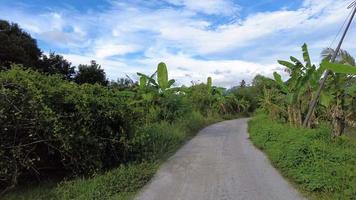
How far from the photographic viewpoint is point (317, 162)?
8.13 m

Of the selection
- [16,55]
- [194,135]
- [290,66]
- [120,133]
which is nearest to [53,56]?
[16,55]

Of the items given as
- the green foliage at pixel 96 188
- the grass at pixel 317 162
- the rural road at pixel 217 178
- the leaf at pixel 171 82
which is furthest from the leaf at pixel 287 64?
the green foliage at pixel 96 188

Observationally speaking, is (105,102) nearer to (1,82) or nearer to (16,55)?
(1,82)

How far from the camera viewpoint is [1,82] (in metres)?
7.12

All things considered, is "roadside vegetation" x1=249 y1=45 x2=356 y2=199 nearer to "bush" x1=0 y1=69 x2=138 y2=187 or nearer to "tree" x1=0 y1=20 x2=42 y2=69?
"bush" x1=0 y1=69 x2=138 y2=187

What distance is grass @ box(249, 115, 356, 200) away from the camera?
23.2ft

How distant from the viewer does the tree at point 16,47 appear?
1056 inches

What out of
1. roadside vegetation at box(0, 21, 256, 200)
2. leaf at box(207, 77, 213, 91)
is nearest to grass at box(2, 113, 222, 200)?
A: roadside vegetation at box(0, 21, 256, 200)

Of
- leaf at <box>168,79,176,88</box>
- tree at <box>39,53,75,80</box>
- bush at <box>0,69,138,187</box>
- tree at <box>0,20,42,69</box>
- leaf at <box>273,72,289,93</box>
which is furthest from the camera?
tree at <box>39,53,75,80</box>

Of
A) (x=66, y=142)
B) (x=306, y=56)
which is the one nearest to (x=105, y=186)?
(x=66, y=142)

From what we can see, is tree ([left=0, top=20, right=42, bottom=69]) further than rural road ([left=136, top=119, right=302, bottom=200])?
Yes

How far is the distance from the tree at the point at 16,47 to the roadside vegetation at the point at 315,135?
17.5 m

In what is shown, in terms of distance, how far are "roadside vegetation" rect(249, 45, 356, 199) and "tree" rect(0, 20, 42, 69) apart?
17.5m

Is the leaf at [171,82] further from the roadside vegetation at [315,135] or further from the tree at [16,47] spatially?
the tree at [16,47]
